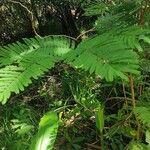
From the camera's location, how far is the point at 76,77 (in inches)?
115

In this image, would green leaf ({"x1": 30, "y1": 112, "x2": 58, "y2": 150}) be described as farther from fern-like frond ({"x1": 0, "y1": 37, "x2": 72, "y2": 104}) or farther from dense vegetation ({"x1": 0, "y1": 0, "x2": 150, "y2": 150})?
fern-like frond ({"x1": 0, "y1": 37, "x2": 72, "y2": 104})

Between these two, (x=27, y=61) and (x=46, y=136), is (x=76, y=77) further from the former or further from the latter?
(x=27, y=61)

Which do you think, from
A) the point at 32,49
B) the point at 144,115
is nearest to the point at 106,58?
the point at 32,49

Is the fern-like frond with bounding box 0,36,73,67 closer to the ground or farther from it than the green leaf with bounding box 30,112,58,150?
farther from it

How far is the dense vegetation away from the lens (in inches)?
45.2

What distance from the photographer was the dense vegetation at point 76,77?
1.15m

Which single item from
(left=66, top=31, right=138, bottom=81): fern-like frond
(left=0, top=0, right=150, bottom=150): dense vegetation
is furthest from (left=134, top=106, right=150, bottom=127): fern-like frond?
(left=66, top=31, right=138, bottom=81): fern-like frond

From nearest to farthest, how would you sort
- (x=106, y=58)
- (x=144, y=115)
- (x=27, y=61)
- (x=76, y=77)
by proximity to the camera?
1. (x=106, y=58)
2. (x=27, y=61)
3. (x=144, y=115)
4. (x=76, y=77)

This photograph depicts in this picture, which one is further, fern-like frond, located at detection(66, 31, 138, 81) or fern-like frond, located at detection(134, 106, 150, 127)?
fern-like frond, located at detection(134, 106, 150, 127)

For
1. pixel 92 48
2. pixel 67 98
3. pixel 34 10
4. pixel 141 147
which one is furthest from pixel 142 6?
pixel 34 10

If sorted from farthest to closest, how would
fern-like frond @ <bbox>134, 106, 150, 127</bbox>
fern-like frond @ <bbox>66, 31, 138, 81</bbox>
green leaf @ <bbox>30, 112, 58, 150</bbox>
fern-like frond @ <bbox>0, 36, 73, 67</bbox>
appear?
1. green leaf @ <bbox>30, 112, 58, 150</bbox>
2. fern-like frond @ <bbox>134, 106, 150, 127</bbox>
3. fern-like frond @ <bbox>0, 36, 73, 67</bbox>
4. fern-like frond @ <bbox>66, 31, 138, 81</bbox>

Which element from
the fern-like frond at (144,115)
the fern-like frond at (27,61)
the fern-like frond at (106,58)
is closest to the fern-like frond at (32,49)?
the fern-like frond at (27,61)

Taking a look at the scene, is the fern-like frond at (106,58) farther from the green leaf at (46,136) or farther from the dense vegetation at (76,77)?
the green leaf at (46,136)

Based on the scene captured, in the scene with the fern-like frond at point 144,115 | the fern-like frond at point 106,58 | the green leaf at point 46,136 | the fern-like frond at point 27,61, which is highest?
the fern-like frond at point 27,61
